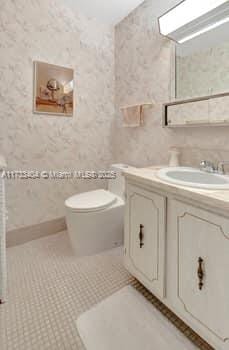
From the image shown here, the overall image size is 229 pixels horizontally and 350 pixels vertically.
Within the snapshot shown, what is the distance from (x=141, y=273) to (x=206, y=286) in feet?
1.62

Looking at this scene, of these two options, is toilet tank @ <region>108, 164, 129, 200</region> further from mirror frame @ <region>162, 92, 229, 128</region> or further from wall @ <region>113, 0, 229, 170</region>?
mirror frame @ <region>162, 92, 229, 128</region>

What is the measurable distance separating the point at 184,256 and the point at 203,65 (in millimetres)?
1296

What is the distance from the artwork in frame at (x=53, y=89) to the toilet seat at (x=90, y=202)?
0.91 m

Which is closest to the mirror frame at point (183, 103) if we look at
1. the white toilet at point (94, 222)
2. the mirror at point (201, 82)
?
the mirror at point (201, 82)

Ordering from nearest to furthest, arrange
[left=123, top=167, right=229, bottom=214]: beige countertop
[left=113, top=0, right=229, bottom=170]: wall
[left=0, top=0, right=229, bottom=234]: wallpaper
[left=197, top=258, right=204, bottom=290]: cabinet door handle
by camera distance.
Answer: [left=123, top=167, right=229, bottom=214]: beige countertop
[left=197, top=258, right=204, bottom=290]: cabinet door handle
[left=113, top=0, right=229, bottom=170]: wall
[left=0, top=0, right=229, bottom=234]: wallpaper

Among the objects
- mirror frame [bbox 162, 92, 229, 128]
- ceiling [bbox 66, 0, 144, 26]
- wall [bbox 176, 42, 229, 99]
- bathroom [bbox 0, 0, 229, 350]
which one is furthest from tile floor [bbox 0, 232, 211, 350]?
ceiling [bbox 66, 0, 144, 26]

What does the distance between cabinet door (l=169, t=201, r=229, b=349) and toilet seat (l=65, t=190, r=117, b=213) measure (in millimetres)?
774

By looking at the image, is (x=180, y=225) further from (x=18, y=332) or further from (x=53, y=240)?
(x=53, y=240)

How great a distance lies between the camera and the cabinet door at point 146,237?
46.4 inches

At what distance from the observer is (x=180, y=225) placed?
41.4 inches

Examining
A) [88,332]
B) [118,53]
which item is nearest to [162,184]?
[88,332]

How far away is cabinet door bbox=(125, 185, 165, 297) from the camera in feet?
3.87

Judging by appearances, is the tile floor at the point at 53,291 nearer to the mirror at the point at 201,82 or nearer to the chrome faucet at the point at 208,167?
the chrome faucet at the point at 208,167

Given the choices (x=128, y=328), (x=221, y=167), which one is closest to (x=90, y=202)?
(x=128, y=328)
